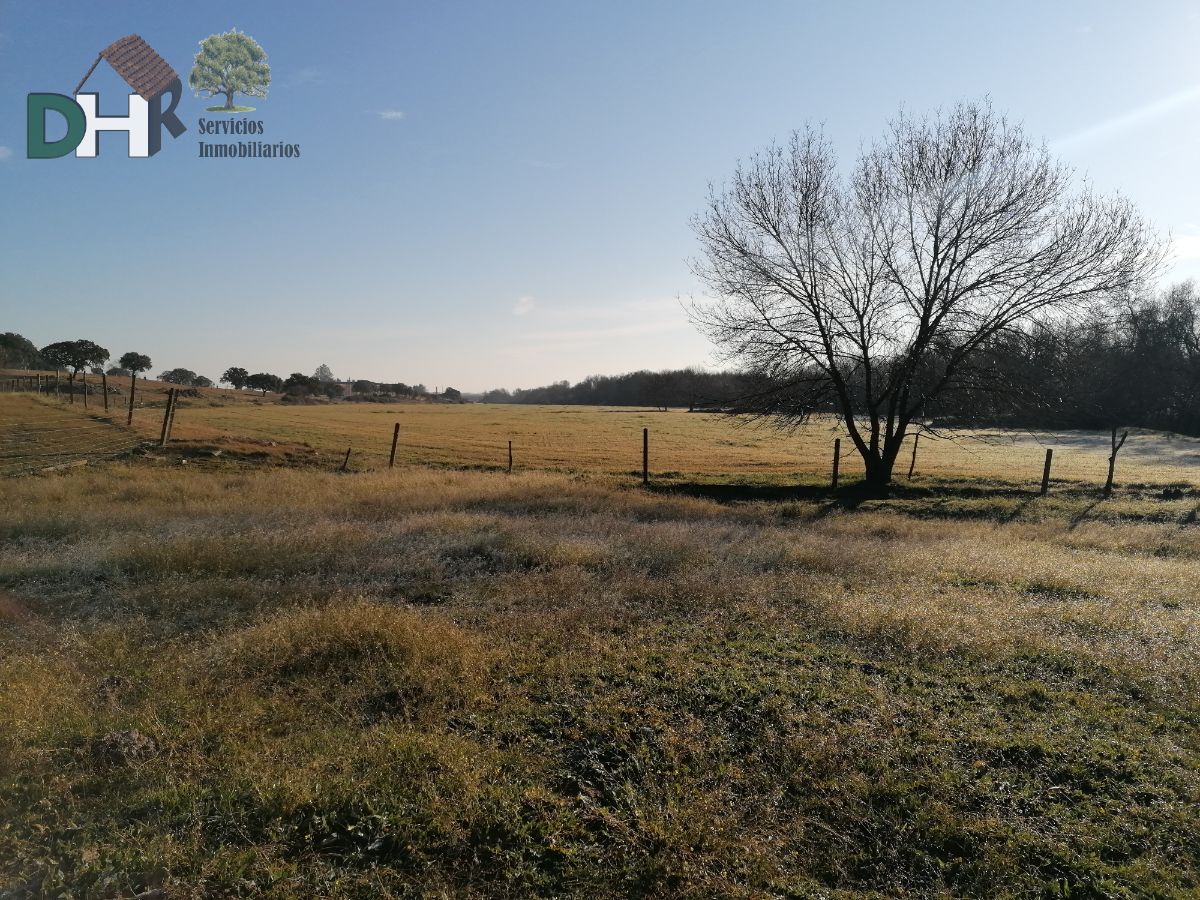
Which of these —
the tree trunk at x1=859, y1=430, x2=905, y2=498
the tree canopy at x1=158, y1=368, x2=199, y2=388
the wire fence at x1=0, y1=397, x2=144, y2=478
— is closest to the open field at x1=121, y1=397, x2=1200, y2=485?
the tree trunk at x1=859, y1=430, x2=905, y2=498

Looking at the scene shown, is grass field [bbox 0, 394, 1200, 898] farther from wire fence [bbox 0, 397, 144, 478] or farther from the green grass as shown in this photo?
wire fence [bbox 0, 397, 144, 478]

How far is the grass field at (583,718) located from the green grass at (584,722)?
0.03 meters

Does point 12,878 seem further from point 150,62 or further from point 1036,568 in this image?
point 150,62

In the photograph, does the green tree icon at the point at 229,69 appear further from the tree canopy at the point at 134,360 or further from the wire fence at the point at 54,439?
the tree canopy at the point at 134,360

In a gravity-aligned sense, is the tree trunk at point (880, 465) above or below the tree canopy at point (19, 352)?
below

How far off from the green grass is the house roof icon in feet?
28.1

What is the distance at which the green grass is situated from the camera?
355 cm

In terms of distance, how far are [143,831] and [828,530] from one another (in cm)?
1382

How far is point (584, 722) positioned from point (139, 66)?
14.8 metres

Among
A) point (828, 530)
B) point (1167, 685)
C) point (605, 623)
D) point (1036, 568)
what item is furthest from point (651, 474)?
point (1167, 685)

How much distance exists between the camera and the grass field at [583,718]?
356 centimetres

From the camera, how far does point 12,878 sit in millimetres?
3305

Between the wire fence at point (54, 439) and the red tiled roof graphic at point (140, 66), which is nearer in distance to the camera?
the red tiled roof graphic at point (140, 66)

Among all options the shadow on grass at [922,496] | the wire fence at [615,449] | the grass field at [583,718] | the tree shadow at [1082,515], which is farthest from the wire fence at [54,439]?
the tree shadow at [1082,515]
